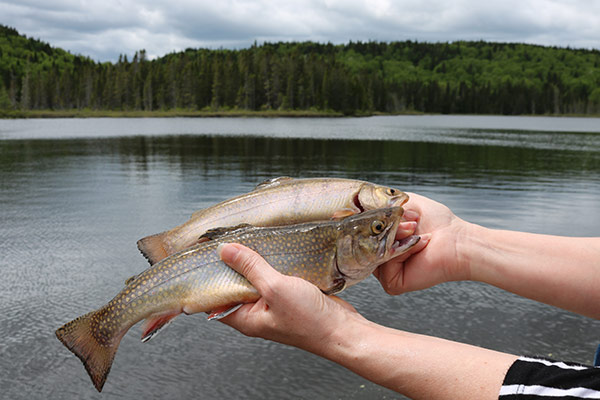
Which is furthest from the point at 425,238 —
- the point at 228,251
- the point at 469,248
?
the point at 228,251

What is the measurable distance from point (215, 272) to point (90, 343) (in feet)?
3.17

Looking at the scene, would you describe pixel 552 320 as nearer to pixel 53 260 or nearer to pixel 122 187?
pixel 53 260

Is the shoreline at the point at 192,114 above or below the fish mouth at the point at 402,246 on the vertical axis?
above

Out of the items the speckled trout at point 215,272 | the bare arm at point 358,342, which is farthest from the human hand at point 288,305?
the speckled trout at point 215,272

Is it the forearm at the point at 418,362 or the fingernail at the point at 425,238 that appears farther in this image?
the fingernail at the point at 425,238

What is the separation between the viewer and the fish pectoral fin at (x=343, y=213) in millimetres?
3908

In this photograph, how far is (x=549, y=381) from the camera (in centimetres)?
238

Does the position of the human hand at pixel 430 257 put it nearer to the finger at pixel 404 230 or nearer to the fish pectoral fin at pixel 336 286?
the finger at pixel 404 230

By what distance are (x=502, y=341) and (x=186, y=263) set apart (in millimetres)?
9685

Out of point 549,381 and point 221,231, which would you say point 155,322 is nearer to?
point 221,231

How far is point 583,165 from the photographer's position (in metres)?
47.4

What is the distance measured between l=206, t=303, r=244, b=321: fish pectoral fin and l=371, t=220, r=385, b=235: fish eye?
104 centimetres

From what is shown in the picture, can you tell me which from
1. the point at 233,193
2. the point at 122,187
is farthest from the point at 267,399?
the point at 122,187

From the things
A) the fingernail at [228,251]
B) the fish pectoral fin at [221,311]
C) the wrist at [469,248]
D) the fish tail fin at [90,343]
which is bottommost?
the fish tail fin at [90,343]
